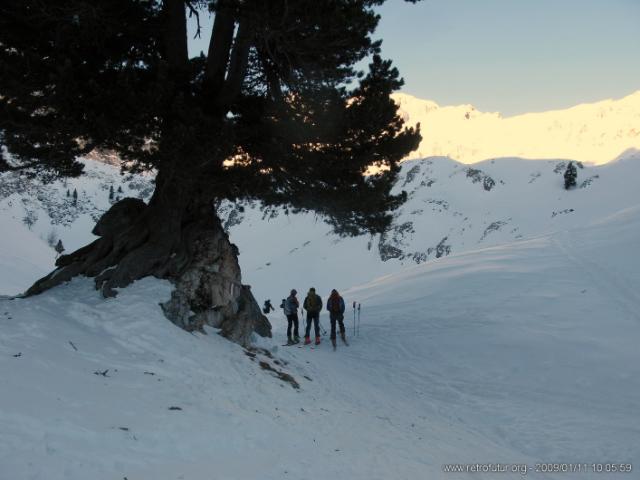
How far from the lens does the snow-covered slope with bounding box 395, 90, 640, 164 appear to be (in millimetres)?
109706

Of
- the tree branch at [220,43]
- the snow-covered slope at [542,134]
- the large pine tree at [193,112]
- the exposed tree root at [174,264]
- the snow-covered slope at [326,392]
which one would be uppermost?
the snow-covered slope at [542,134]

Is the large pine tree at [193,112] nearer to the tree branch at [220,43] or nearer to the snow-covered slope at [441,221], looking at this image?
the tree branch at [220,43]

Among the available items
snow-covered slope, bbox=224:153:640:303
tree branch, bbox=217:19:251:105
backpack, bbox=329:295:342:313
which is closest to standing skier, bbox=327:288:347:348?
backpack, bbox=329:295:342:313

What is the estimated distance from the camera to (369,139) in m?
11.0

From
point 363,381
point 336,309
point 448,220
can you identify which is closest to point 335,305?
point 336,309

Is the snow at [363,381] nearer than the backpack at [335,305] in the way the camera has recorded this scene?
Yes

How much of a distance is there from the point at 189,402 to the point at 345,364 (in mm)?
→ 7772

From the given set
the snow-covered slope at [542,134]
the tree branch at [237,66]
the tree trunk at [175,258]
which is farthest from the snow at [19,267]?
the snow-covered slope at [542,134]

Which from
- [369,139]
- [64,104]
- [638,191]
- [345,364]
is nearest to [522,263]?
[345,364]

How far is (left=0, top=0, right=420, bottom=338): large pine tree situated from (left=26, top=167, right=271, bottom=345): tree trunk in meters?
0.05

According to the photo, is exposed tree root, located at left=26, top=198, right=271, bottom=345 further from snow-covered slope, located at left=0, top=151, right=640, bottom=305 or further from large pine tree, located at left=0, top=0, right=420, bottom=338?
snow-covered slope, located at left=0, top=151, right=640, bottom=305

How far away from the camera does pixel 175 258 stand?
36.1 ft

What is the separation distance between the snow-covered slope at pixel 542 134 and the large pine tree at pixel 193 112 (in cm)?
8574

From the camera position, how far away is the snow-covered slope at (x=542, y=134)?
110 metres
